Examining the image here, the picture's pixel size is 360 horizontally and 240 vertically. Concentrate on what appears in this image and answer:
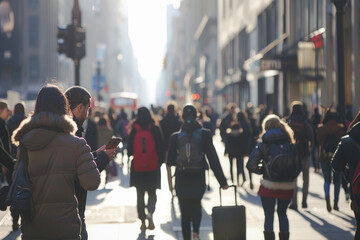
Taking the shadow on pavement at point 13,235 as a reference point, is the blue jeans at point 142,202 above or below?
above

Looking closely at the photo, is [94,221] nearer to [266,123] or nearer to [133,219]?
[133,219]

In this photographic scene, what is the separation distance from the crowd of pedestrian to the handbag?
1.4 inches

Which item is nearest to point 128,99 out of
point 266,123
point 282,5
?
point 282,5

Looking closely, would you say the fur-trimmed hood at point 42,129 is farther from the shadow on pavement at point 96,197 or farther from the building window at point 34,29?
the building window at point 34,29

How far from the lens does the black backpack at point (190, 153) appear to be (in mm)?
8688

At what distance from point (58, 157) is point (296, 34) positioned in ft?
94.3

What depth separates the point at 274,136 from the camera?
809 centimetres

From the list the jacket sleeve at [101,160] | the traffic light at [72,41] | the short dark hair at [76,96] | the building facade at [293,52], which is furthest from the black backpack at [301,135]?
the building facade at [293,52]

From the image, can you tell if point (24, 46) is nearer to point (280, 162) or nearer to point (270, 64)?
point (270, 64)

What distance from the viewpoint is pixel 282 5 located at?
114ft

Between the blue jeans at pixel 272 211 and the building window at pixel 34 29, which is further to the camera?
the building window at pixel 34 29

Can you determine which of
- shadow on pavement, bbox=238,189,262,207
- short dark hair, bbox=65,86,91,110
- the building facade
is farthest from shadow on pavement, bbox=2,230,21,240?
the building facade

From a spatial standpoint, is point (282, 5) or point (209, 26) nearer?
point (282, 5)

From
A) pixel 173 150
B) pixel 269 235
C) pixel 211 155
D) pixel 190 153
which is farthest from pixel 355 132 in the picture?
pixel 173 150
